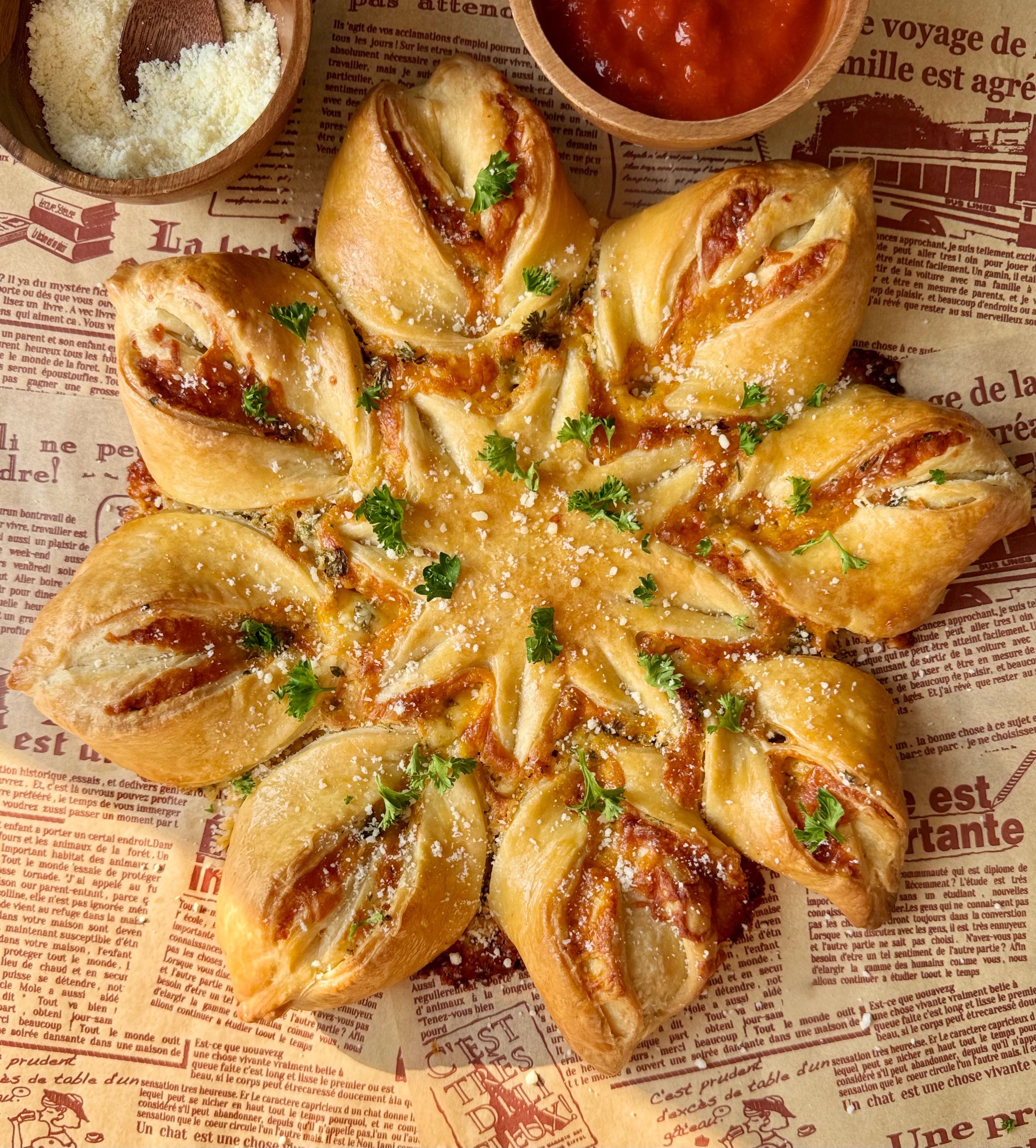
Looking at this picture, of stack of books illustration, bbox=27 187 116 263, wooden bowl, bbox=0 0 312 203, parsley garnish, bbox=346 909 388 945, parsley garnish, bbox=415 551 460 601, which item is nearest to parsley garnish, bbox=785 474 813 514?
parsley garnish, bbox=415 551 460 601

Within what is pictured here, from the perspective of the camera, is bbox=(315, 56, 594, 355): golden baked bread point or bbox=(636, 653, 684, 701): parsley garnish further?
bbox=(636, 653, 684, 701): parsley garnish

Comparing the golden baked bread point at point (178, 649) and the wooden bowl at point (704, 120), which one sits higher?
the wooden bowl at point (704, 120)

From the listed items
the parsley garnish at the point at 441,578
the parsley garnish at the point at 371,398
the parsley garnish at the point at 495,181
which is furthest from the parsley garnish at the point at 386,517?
the parsley garnish at the point at 495,181

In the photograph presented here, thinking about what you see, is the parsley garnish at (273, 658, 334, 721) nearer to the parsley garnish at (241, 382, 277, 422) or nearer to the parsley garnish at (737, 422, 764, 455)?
the parsley garnish at (241, 382, 277, 422)

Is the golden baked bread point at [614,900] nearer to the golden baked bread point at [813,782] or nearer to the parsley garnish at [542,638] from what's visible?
the golden baked bread point at [813,782]

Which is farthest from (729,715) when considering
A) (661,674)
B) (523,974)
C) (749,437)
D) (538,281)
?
(538,281)

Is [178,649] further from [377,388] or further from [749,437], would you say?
[749,437]
